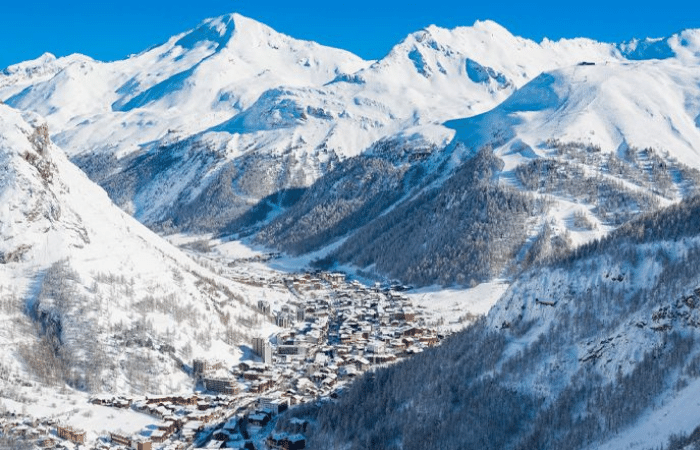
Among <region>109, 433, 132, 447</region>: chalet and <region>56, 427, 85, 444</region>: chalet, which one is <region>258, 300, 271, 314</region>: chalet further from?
<region>56, 427, 85, 444</region>: chalet

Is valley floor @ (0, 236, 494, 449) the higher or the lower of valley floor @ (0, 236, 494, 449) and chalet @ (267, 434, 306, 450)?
the higher

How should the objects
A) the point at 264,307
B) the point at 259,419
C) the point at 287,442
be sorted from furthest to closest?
the point at 264,307 → the point at 259,419 → the point at 287,442

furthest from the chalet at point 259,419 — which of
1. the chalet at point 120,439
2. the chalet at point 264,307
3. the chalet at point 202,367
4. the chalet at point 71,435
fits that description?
the chalet at point 264,307

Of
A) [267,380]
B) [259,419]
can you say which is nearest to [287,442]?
[259,419]

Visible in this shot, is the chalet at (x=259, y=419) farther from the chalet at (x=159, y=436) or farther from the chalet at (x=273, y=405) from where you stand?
the chalet at (x=159, y=436)

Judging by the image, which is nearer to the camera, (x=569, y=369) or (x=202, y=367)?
(x=569, y=369)

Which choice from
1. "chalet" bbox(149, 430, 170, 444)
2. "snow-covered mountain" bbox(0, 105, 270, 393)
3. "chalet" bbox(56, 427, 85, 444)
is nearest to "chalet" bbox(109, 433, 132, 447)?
"chalet" bbox(149, 430, 170, 444)

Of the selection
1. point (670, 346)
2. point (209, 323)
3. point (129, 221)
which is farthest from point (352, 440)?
point (129, 221)

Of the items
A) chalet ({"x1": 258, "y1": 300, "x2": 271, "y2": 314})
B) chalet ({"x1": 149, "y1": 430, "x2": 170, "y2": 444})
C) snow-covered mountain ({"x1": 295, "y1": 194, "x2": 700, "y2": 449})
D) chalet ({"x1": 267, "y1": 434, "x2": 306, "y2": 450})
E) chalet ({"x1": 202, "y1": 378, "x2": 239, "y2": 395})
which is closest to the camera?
snow-covered mountain ({"x1": 295, "y1": 194, "x2": 700, "y2": 449})

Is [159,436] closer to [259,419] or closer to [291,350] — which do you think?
[259,419]
